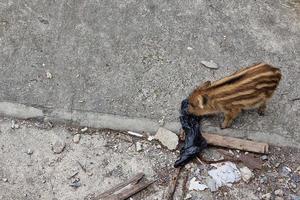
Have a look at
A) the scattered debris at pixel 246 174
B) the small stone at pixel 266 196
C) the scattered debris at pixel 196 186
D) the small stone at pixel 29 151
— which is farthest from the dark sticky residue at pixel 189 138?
the small stone at pixel 29 151

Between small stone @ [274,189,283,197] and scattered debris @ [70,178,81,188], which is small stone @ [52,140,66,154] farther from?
small stone @ [274,189,283,197]

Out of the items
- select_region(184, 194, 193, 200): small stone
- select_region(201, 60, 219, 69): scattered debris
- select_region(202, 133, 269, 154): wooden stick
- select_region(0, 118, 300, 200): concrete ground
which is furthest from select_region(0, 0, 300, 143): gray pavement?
select_region(184, 194, 193, 200): small stone

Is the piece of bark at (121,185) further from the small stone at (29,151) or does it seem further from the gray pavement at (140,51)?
the small stone at (29,151)

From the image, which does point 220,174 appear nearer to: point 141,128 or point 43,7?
Result: point 141,128

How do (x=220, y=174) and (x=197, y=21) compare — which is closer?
(x=220, y=174)

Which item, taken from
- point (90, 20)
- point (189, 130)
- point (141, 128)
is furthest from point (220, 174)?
point (90, 20)

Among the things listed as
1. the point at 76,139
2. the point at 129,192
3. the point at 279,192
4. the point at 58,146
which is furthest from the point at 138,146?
the point at 279,192
